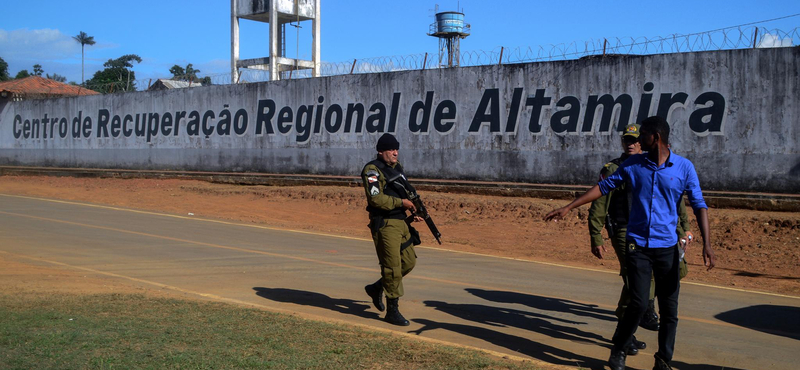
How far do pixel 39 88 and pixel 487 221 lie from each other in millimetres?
37152

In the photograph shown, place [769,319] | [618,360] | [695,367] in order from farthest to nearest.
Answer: [769,319], [695,367], [618,360]

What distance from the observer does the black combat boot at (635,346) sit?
5.98 metres

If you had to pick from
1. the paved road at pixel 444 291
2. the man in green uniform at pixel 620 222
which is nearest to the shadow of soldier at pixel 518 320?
the paved road at pixel 444 291

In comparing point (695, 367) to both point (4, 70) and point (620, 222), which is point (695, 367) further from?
point (4, 70)

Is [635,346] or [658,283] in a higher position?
[658,283]

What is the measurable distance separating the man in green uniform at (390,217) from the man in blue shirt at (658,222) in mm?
2206

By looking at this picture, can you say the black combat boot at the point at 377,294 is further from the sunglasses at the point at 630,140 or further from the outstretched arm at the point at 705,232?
the outstretched arm at the point at 705,232

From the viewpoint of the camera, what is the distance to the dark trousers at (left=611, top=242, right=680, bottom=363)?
16.6 feet

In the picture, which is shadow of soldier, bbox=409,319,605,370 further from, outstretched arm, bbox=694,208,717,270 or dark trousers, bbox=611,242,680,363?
outstretched arm, bbox=694,208,717,270

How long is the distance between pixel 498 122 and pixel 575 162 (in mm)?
2791

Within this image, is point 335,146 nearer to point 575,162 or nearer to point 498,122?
point 498,122

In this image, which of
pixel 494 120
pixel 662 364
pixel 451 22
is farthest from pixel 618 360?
pixel 451 22

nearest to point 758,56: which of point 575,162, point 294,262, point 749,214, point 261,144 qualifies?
point 749,214

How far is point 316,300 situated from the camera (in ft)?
26.9
